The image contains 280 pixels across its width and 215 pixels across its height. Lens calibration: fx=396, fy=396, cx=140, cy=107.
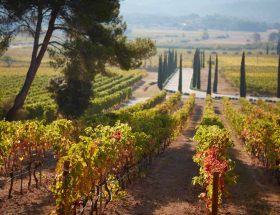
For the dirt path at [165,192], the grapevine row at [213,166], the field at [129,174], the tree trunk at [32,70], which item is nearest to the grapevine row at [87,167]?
the field at [129,174]

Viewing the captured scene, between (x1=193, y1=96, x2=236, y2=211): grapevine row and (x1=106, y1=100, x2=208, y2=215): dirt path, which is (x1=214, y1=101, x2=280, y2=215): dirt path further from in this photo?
(x1=106, y1=100, x2=208, y2=215): dirt path

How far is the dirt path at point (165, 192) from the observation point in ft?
41.8

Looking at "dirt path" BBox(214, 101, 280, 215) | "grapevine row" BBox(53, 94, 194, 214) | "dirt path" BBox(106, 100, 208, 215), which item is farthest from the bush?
"grapevine row" BBox(53, 94, 194, 214)

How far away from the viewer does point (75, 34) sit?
26859 millimetres

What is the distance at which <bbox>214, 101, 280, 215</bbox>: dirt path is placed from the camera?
13.1 metres

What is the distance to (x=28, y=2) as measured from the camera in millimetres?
24109

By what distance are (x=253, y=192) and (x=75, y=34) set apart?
16.8 metres

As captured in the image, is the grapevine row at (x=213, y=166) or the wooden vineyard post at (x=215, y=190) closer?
the wooden vineyard post at (x=215, y=190)

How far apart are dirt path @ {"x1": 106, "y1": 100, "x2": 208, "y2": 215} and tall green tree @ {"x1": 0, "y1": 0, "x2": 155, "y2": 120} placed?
27.7 feet

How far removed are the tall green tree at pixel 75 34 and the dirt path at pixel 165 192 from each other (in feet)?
27.7

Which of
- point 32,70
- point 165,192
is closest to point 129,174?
point 165,192

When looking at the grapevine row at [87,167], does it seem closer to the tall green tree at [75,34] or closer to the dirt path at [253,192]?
the dirt path at [253,192]

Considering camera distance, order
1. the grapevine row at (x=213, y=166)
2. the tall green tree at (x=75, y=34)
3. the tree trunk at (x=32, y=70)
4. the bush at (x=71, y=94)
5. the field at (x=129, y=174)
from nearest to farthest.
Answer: the field at (x=129, y=174), the grapevine row at (x=213, y=166), the tall green tree at (x=75, y=34), the tree trunk at (x=32, y=70), the bush at (x=71, y=94)

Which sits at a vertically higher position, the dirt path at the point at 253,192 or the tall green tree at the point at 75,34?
the tall green tree at the point at 75,34
